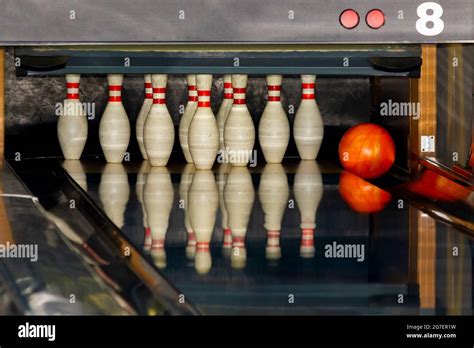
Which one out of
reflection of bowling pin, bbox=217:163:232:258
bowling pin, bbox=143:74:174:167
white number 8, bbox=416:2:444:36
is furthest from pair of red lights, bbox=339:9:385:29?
bowling pin, bbox=143:74:174:167

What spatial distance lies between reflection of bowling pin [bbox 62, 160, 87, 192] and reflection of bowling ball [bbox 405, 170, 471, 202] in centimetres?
111

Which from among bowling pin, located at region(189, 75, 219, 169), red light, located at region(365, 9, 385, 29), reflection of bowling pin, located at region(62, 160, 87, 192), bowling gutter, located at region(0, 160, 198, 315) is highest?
red light, located at region(365, 9, 385, 29)

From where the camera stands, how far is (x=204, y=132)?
15.8 ft

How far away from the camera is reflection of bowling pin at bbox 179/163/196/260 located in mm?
3165

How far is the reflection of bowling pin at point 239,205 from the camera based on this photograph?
3.13 m

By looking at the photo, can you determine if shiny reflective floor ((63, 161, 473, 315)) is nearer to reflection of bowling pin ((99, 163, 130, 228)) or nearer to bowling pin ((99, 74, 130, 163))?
reflection of bowling pin ((99, 163, 130, 228))

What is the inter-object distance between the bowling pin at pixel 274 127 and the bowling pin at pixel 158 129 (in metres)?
0.36

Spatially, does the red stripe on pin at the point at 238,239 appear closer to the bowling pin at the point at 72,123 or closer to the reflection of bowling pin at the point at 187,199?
the reflection of bowling pin at the point at 187,199

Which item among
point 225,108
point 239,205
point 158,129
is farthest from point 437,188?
point 158,129

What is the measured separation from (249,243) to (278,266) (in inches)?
11.3
